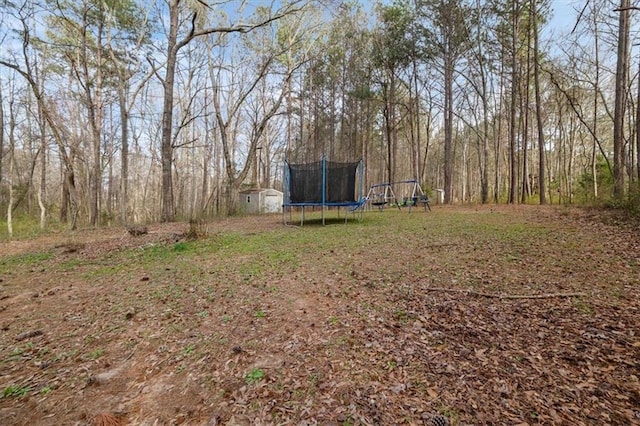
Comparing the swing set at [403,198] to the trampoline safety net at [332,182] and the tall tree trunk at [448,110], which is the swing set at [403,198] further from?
the trampoline safety net at [332,182]

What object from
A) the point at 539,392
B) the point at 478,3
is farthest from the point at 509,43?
the point at 539,392

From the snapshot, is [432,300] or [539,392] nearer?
[539,392]

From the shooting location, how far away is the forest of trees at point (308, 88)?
8.89 meters

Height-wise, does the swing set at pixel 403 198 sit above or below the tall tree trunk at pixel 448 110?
below

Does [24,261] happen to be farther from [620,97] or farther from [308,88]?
[308,88]

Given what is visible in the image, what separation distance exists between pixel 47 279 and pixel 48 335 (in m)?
1.75

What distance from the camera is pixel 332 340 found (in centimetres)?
192

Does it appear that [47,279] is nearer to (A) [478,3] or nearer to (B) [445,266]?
(B) [445,266]

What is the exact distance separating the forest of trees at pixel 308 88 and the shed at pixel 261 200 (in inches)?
49.1

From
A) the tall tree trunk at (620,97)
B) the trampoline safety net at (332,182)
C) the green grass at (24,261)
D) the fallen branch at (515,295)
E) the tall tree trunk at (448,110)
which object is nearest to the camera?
the fallen branch at (515,295)

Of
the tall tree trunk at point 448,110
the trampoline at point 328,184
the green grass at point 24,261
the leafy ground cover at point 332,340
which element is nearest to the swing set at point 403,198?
the tall tree trunk at point 448,110

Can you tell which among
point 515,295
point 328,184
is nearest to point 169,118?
point 328,184

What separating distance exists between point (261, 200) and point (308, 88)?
7.44 metres

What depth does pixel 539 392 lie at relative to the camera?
1373 millimetres
